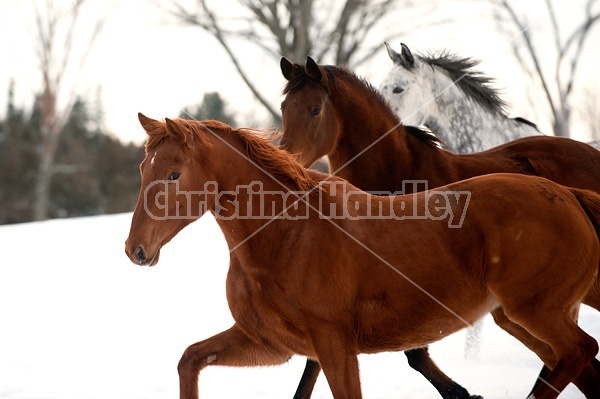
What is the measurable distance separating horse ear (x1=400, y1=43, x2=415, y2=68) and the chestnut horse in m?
3.06

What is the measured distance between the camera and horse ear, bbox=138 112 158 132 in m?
3.62

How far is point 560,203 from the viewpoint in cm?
366

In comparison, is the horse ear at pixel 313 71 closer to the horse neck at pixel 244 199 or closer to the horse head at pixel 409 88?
the horse head at pixel 409 88

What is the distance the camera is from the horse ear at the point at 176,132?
344cm

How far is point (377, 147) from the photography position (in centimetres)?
552

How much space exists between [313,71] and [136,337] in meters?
3.20

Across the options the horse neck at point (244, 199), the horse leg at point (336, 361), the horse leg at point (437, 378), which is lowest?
the horse leg at point (437, 378)

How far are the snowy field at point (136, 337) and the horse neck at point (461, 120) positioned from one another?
2.00 meters

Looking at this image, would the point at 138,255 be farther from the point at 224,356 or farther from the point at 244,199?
the point at 224,356

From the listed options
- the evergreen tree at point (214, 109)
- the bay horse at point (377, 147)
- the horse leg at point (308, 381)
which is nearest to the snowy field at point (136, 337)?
the horse leg at point (308, 381)

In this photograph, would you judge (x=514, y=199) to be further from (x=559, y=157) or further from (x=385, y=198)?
(x=559, y=157)

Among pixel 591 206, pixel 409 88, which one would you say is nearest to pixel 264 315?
pixel 591 206

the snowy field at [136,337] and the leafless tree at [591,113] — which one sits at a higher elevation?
the leafless tree at [591,113]

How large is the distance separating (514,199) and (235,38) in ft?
44.8
